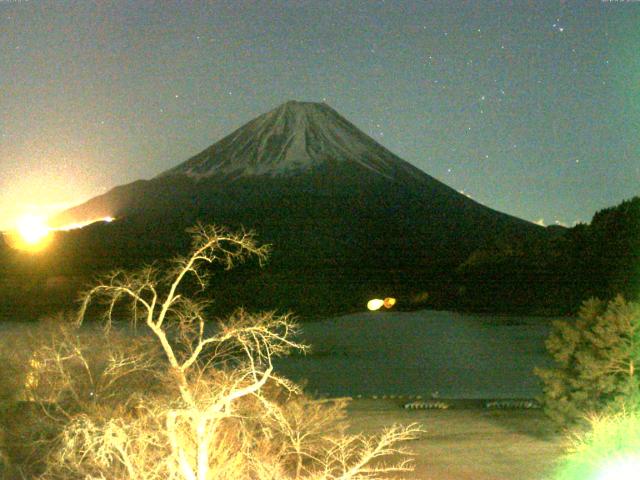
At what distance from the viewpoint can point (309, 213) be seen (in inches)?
3915

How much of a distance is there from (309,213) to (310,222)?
13.0 ft

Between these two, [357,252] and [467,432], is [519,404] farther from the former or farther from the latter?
[357,252]

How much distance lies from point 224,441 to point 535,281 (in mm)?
40118

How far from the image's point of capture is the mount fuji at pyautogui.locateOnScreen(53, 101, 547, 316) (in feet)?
229

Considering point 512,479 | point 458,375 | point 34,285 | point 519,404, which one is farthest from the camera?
point 34,285

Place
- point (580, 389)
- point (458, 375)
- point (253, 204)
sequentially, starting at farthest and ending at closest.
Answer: point (253, 204)
point (458, 375)
point (580, 389)

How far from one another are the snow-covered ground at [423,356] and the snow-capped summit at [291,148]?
68546 millimetres

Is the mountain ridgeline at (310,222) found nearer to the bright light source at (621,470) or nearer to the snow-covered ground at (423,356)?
the snow-covered ground at (423,356)

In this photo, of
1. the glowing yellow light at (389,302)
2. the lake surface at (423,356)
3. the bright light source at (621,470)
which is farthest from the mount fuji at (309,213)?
the bright light source at (621,470)

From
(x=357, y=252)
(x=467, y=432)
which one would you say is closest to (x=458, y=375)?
(x=467, y=432)

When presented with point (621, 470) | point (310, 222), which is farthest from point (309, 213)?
point (621, 470)

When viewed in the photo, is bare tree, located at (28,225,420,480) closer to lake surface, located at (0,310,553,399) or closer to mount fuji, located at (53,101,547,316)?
lake surface, located at (0,310,553,399)

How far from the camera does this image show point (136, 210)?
104438 millimetres

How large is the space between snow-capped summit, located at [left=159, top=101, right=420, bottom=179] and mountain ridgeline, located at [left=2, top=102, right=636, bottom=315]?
7.5 inches
